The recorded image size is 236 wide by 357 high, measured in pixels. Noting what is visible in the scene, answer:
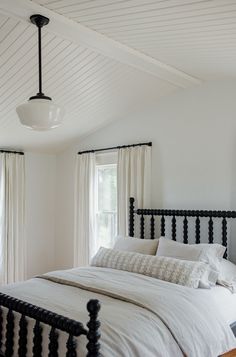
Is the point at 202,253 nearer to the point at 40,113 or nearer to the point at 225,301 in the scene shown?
the point at 225,301

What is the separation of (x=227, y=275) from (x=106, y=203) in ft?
6.80

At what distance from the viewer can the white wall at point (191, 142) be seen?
3656 millimetres

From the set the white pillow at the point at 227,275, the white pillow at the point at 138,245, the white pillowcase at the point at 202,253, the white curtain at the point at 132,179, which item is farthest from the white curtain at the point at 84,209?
the white pillow at the point at 227,275

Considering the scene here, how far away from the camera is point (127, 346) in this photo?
76.9 inches

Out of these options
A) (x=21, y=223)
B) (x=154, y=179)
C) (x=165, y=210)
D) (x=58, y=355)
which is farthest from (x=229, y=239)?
(x=21, y=223)

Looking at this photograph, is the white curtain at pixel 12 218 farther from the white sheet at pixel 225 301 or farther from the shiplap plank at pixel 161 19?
the white sheet at pixel 225 301

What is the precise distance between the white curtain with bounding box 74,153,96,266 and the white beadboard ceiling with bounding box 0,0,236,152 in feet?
2.15

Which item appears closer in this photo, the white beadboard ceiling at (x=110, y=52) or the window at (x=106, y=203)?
the white beadboard ceiling at (x=110, y=52)

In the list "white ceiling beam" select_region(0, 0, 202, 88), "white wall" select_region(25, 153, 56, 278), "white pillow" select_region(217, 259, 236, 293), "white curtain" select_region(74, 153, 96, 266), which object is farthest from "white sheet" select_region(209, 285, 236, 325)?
"white wall" select_region(25, 153, 56, 278)

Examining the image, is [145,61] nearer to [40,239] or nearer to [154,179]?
[154,179]

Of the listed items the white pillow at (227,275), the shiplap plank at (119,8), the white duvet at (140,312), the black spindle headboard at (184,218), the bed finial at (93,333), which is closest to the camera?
the bed finial at (93,333)

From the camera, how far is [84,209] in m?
4.97

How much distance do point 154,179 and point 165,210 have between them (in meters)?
0.44

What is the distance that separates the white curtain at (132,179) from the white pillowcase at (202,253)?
88cm
